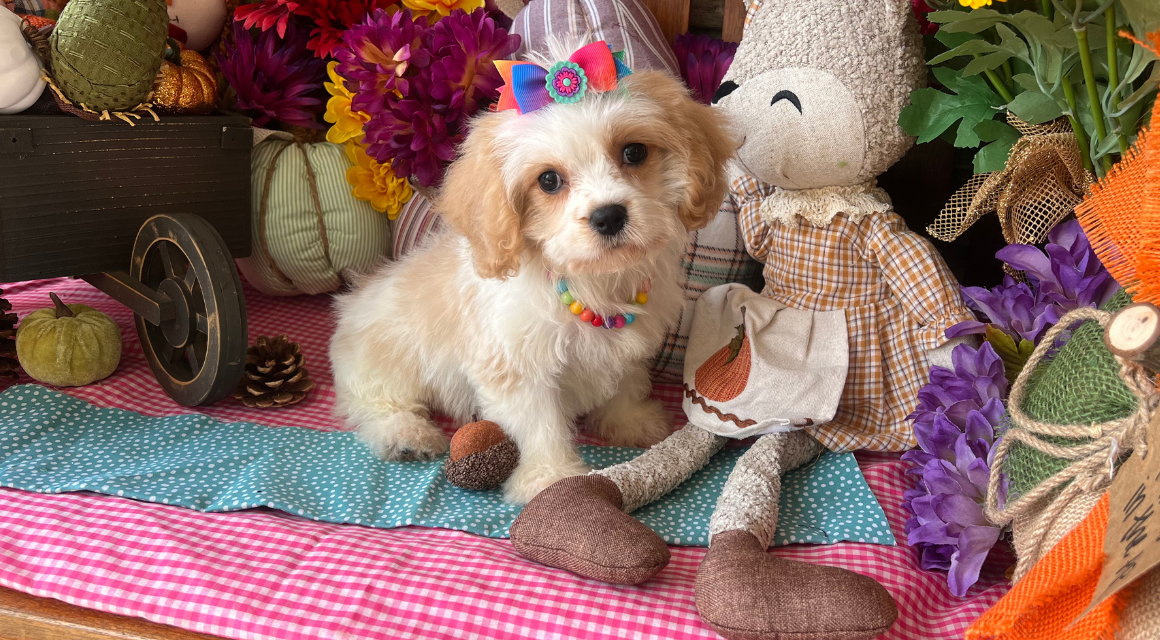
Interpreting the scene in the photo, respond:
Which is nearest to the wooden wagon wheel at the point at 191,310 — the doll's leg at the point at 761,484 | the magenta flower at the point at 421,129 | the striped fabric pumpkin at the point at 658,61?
the magenta flower at the point at 421,129

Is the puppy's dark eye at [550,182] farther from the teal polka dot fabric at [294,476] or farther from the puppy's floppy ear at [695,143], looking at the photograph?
the teal polka dot fabric at [294,476]

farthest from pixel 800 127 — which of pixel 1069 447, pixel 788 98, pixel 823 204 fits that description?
pixel 1069 447

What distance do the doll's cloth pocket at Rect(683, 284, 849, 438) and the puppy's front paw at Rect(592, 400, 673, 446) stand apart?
14 centimetres

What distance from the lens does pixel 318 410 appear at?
2.15 meters

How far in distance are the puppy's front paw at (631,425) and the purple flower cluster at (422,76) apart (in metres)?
0.83

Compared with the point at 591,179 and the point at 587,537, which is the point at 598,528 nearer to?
the point at 587,537

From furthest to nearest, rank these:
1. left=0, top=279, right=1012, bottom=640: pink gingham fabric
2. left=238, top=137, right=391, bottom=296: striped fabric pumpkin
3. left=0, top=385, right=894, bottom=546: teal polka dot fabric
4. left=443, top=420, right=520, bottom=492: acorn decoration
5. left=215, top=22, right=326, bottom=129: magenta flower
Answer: left=238, top=137, right=391, bottom=296: striped fabric pumpkin, left=215, top=22, right=326, bottom=129: magenta flower, left=443, top=420, right=520, bottom=492: acorn decoration, left=0, top=385, right=894, bottom=546: teal polka dot fabric, left=0, top=279, right=1012, bottom=640: pink gingham fabric

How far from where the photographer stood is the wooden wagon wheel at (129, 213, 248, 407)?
195 cm

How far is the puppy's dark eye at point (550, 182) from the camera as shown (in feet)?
4.91

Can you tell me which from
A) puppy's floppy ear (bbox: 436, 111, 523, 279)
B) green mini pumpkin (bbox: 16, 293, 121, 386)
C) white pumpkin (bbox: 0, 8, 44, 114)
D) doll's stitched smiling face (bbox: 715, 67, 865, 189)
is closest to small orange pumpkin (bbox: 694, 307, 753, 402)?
doll's stitched smiling face (bbox: 715, 67, 865, 189)

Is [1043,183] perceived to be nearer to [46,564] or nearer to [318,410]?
[318,410]

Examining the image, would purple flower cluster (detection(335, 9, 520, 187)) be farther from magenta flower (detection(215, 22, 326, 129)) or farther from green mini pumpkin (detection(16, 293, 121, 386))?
green mini pumpkin (detection(16, 293, 121, 386))

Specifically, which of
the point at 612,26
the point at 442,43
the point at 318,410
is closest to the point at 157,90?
the point at 442,43

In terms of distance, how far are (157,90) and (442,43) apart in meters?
0.73
